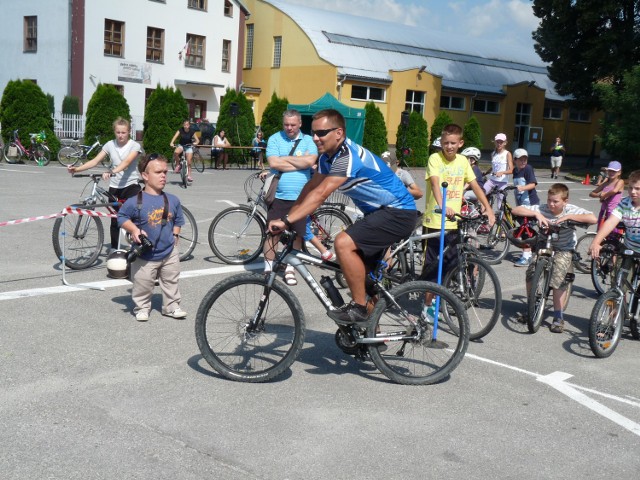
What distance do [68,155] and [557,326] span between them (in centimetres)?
2300

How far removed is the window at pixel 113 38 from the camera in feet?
131

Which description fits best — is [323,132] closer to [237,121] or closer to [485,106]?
[237,121]

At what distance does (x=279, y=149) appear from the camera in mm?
8438

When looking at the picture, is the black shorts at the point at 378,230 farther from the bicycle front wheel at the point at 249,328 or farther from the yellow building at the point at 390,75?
the yellow building at the point at 390,75

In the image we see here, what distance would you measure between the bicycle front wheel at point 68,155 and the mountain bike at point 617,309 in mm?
22947

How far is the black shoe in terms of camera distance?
534 cm

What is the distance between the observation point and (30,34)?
4091 centimetres

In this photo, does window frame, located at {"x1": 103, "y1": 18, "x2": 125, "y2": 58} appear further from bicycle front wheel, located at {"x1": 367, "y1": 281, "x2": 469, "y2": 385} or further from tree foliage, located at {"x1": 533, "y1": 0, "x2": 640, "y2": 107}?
bicycle front wheel, located at {"x1": 367, "y1": 281, "x2": 469, "y2": 385}

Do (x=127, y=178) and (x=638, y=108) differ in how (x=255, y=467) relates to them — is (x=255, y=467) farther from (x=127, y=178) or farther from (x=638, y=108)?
(x=638, y=108)

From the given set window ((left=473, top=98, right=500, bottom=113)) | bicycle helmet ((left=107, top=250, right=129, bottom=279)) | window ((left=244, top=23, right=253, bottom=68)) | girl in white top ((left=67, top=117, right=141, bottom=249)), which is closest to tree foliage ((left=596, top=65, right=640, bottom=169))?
window ((left=473, top=98, right=500, bottom=113))

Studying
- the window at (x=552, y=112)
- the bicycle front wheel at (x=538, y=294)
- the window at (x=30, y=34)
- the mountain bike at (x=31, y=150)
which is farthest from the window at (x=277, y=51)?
the bicycle front wheel at (x=538, y=294)

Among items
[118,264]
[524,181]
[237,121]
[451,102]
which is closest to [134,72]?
[237,121]

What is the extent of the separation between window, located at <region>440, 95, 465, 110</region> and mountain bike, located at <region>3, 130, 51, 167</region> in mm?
30007

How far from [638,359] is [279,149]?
428cm
